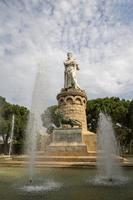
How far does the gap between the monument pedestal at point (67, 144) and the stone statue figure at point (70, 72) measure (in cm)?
691

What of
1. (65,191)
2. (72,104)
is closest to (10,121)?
(72,104)

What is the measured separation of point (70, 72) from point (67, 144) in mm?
9333

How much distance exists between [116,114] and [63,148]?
2344cm

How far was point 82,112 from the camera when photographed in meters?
28.1

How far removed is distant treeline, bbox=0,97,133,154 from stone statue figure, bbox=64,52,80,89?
39.2 feet

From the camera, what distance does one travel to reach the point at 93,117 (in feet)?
147

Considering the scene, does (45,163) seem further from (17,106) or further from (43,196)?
(17,106)

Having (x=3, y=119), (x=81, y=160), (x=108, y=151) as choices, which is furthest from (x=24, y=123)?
(x=108, y=151)

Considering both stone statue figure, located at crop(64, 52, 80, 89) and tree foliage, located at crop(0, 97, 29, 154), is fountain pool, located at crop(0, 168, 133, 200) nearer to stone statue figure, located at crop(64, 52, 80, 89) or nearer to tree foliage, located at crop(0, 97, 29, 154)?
stone statue figure, located at crop(64, 52, 80, 89)

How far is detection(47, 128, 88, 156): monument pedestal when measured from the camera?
71.3ft

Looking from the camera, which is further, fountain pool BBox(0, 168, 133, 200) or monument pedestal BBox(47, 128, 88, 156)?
monument pedestal BBox(47, 128, 88, 156)

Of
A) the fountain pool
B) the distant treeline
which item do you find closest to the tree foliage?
the distant treeline

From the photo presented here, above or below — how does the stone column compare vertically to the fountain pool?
above

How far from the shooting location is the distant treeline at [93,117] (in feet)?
135
